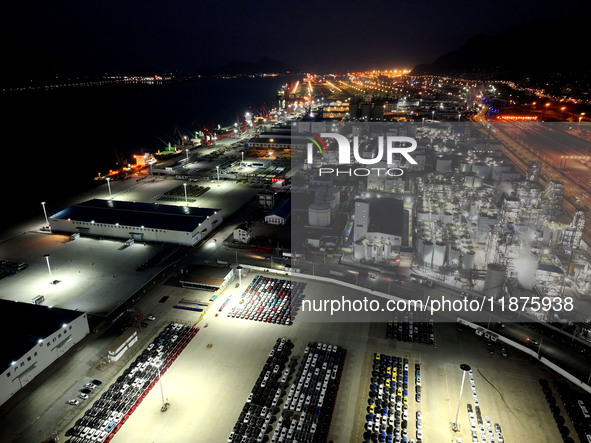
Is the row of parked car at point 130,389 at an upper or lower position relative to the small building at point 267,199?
lower

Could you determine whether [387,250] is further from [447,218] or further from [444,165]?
[444,165]

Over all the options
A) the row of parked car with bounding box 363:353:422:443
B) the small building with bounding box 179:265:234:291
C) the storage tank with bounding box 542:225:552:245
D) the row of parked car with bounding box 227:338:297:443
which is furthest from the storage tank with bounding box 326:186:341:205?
the row of parked car with bounding box 363:353:422:443

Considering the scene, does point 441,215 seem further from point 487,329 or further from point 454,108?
point 454,108

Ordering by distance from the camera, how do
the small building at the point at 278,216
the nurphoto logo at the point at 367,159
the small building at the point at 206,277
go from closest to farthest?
the small building at the point at 206,277, the small building at the point at 278,216, the nurphoto logo at the point at 367,159

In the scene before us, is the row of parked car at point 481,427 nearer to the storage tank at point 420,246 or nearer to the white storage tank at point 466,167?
the storage tank at point 420,246

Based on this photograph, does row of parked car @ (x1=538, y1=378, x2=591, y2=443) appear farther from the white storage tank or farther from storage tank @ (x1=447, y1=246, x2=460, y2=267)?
the white storage tank

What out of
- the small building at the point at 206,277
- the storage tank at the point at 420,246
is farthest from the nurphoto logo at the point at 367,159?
the small building at the point at 206,277
